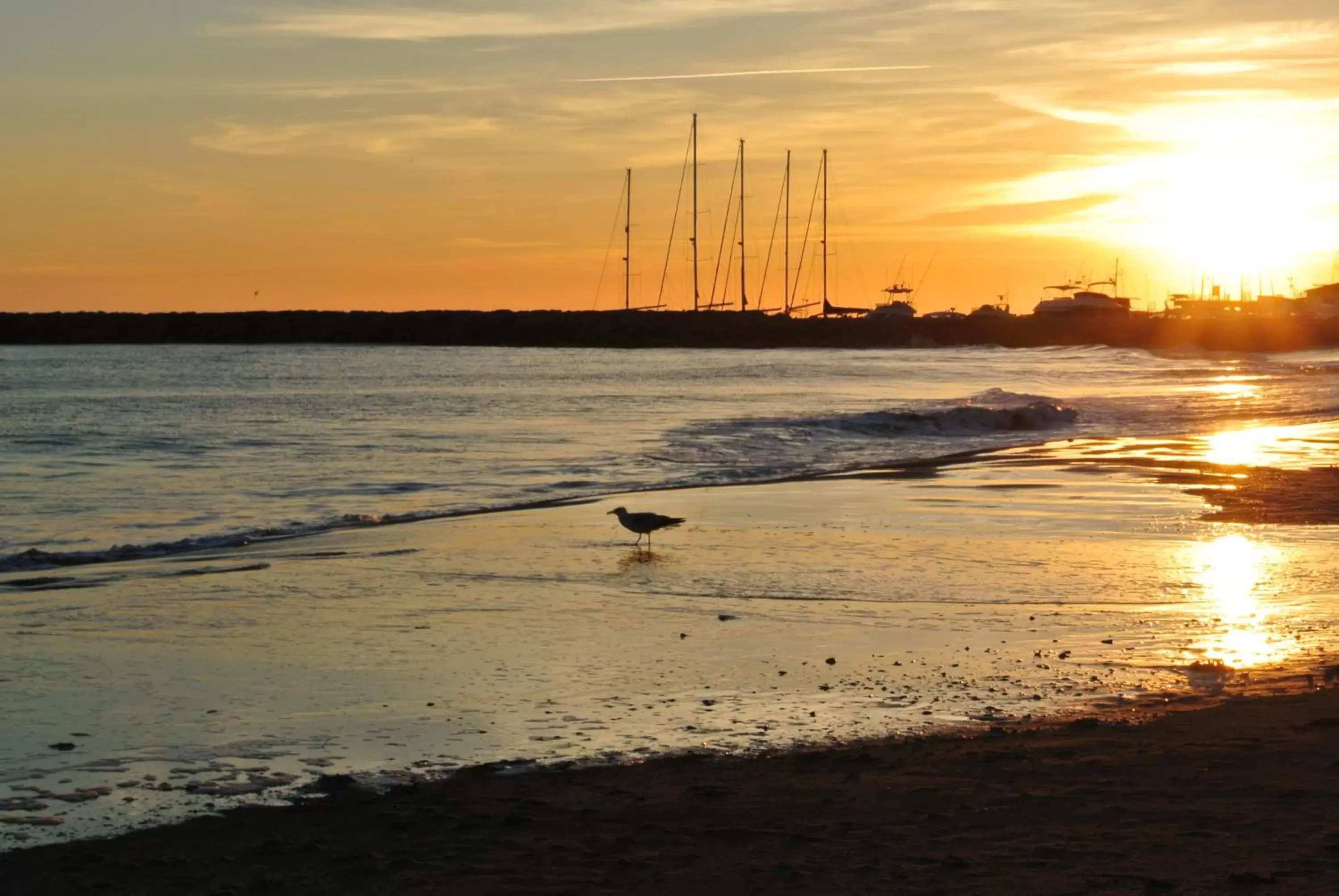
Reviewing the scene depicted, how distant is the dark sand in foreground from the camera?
507 cm

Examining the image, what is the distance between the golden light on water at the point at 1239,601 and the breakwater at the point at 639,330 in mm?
89079

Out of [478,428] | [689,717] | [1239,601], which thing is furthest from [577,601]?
[478,428]

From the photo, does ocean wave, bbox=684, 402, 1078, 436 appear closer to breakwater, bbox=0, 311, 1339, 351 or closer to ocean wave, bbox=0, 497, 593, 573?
ocean wave, bbox=0, 497, 593, 573

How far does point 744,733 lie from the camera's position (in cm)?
692

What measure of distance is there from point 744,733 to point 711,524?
27.2 feet

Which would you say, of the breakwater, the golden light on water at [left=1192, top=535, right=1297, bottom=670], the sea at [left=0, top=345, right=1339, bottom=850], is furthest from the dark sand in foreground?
the breakwater

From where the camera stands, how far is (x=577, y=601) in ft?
35.0

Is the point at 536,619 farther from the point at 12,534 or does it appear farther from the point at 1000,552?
the point at 12,534

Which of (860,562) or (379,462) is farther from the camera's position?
(379,462)

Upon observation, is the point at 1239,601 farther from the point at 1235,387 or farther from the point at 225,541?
the point at 1235,387

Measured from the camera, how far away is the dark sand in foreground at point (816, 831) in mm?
5070

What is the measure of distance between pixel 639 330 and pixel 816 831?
336ft

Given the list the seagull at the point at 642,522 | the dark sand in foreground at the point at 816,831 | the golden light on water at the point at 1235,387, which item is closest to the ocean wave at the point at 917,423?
the golden light on water at the point at 1235,387

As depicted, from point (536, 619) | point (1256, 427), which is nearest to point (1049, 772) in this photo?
point (536, 619)
